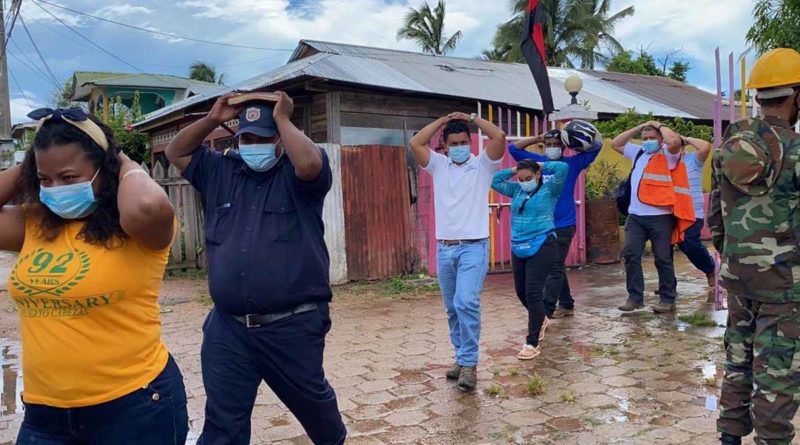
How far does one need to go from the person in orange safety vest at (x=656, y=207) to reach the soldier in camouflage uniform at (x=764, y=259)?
11.9 feet

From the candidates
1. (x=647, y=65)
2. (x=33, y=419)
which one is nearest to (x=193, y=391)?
(x=33, y=419)

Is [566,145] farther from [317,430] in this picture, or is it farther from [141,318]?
[141,318]

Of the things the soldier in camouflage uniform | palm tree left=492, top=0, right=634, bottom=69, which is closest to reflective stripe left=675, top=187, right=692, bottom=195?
the soldier in camouflage uniform

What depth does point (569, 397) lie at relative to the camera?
4.49m

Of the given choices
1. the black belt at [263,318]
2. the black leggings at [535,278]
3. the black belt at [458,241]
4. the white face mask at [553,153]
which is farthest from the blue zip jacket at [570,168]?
the black belt at [263,318]

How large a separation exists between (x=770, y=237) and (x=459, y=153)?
2.17 meters

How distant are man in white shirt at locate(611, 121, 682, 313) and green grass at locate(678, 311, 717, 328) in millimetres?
335

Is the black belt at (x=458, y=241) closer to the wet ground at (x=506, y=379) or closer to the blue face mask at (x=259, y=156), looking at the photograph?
the wet ground at (x=506, y=379)

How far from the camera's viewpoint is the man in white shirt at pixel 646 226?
686 centimetres

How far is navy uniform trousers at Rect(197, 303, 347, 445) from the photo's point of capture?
2.81 meters

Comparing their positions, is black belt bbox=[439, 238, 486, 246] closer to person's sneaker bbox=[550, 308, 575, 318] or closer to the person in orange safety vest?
person's sneaker bbox=[550, 308, 575, 318]

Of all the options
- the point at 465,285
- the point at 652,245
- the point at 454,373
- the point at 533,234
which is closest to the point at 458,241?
the point at 465,285

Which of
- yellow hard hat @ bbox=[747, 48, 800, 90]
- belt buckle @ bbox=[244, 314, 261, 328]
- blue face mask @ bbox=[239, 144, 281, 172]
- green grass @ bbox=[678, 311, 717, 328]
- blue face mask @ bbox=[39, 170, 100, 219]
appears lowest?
green grass @ bbox=[678, 311, 717, 328]

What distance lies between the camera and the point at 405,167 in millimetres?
9719
